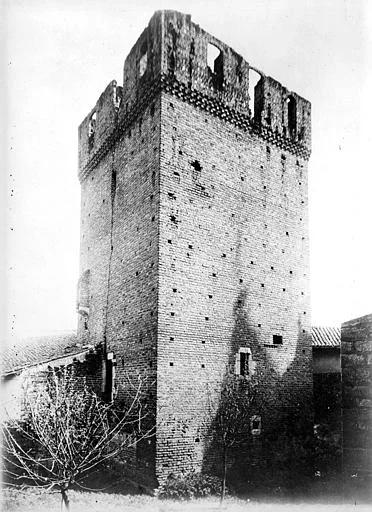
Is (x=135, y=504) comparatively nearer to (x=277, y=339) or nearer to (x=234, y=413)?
(x=234, y=413)

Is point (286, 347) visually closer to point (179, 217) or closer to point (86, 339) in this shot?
point (179, 217)

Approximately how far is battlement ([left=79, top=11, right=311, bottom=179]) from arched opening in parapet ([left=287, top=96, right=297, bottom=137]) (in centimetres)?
2

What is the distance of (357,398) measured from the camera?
17.7 ft

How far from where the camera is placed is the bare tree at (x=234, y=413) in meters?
11.8

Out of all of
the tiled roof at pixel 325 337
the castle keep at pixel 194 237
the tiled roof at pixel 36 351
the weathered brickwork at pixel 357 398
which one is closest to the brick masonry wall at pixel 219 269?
the castle keep at pixel 194 237

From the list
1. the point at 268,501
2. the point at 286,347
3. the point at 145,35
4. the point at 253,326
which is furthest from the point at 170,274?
the point at 145,35

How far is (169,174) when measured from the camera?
12594mm

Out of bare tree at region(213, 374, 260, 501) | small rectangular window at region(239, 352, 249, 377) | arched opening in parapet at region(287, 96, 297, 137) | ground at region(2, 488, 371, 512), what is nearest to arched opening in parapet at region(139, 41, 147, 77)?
arched opening in parapet at region(287, 96, 297, 137)

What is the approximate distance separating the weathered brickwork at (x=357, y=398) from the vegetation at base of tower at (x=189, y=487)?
6.54 metres

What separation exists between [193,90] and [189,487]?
34.4ft

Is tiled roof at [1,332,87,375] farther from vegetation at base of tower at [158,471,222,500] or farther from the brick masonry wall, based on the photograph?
vegetation at base of tower at [158,471,222,500]

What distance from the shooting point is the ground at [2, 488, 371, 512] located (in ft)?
33.9

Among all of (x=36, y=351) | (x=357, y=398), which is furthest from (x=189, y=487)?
(x=36, y=351)

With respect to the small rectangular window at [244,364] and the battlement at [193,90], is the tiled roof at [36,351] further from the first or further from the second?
the battlement at [193,90]
